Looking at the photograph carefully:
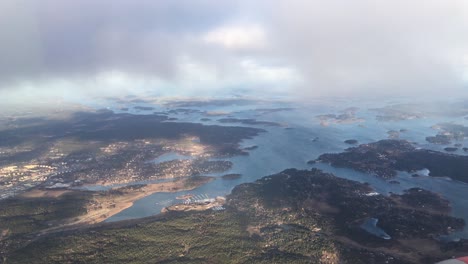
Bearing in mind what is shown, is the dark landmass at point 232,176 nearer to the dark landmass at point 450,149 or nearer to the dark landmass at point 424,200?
the dark landmass at point 424,200

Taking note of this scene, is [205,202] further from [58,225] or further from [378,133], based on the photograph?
[378,133]

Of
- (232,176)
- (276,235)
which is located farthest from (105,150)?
(276,235)

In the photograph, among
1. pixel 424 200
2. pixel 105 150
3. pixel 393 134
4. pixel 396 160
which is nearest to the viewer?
pixel 424 200

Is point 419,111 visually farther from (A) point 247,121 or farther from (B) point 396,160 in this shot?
(B) point 396,160

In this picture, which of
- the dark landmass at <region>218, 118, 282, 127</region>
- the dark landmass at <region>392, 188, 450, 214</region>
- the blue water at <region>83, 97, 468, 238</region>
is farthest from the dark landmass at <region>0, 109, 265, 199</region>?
the dark landmass at <region>392, 188, 450, 214</region>

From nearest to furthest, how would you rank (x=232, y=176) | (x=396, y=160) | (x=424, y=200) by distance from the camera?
(x=424, y=200) → (x=232, y=176) → (x=396, y=160)

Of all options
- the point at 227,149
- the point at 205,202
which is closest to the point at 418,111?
the point at 227,149

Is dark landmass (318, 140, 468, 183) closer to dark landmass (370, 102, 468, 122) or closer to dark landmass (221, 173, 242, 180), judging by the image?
dark landmass (221, 173, 242, 180)

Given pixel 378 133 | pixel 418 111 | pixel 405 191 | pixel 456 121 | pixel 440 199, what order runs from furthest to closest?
1. pixel 418 111
2. pixel 456 121
3. pixel 378 133
4. pixel 405 191
5. pixel 440 199
